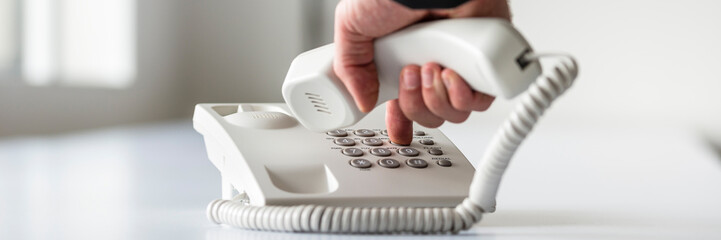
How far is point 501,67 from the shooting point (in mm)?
477

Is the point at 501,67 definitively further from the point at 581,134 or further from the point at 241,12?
the point at 241,12

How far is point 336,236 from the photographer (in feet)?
1.72

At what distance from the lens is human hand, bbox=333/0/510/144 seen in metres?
0.52

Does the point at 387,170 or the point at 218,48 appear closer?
the point at 387,170

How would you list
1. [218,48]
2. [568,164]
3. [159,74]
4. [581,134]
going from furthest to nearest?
[218,48], [159,74], [581,134], [568,164]

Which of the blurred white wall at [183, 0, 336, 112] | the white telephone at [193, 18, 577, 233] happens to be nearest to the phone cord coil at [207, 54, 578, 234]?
the white telephone at [193, 18, 577, 233]

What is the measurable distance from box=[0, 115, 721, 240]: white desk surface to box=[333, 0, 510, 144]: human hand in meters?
0.10

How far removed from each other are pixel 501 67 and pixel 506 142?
0.17 feet

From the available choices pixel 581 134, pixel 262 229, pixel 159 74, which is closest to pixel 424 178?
pixel 262 229

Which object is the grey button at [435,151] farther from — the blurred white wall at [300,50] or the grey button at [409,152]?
the blurred white wall at [300,50]

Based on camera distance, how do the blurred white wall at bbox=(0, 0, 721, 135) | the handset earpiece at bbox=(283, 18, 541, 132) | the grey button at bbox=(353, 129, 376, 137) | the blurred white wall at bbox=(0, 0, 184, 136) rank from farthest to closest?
1. the blurred white wall at bbox=(0, 0, 721, 135)
2. the blurred white wall at bbox=(0, 0, 184, 136)
3. the grey button at bbox=(353, 129, 376, 137)
4. the handset earpiece at bbox=(283, 18, 541, 132)

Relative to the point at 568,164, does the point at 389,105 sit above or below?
above

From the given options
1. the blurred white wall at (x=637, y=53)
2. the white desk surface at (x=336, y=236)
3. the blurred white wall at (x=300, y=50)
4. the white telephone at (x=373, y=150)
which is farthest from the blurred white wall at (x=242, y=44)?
the white telephone at (x=373, y=150)

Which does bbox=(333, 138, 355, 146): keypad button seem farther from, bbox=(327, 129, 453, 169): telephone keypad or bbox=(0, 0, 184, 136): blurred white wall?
bbox=(0, 0, 184, 136): blurred white wall
